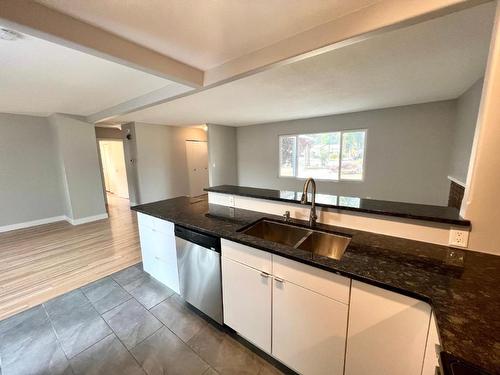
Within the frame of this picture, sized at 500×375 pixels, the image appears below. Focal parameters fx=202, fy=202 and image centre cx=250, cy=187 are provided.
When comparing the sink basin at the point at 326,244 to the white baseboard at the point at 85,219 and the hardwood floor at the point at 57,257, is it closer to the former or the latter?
the hardwood floor at the point at 57,257

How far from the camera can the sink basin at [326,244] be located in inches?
57.9

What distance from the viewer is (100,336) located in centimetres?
167

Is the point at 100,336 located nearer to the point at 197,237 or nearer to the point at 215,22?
the point at 197,237

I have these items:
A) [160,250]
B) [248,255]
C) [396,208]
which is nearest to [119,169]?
[160,250]

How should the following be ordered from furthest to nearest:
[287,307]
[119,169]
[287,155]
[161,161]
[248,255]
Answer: [119,169] → [287,155] → [161,161] → [248,255] → [287,307]

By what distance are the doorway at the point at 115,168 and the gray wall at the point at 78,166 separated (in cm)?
239

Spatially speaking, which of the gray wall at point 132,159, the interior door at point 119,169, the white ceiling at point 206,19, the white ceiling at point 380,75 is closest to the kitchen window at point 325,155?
the white ceiling at point 380,75

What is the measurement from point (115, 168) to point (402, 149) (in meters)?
8.74

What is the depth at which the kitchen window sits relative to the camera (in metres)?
4.71

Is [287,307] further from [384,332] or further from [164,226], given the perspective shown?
[164,226]

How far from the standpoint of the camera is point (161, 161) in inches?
226

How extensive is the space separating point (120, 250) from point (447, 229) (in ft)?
12.7

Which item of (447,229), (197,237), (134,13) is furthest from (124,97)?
(447,229)

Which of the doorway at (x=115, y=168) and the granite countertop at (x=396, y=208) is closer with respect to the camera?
the granite countertop at (x=396, y=208)
